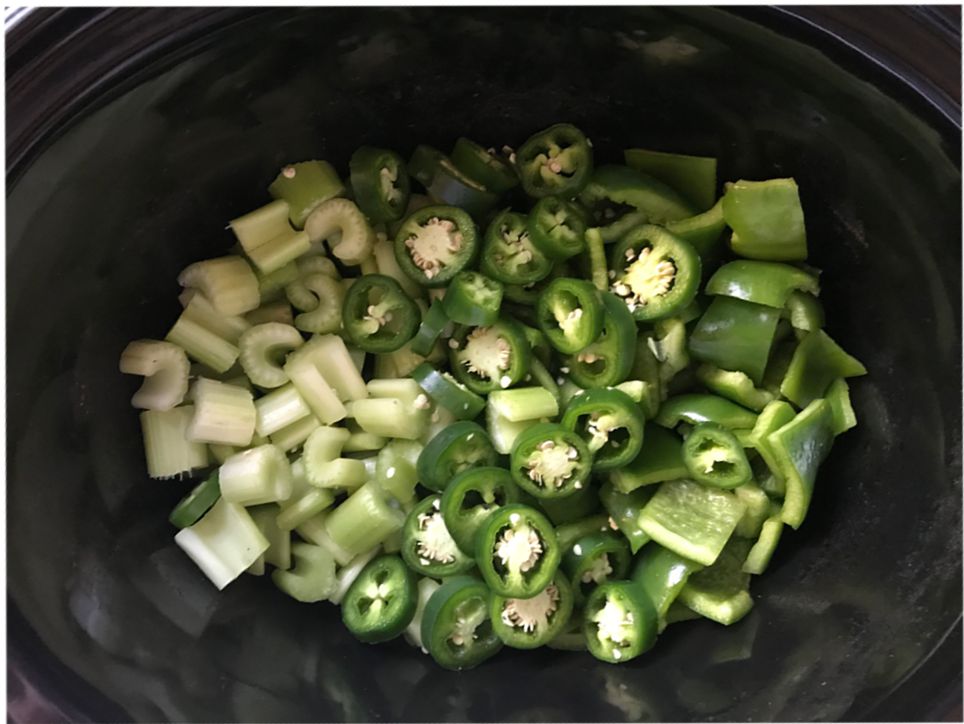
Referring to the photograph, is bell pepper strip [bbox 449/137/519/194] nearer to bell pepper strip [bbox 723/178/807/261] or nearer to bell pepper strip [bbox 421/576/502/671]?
bell pepper strip [bbox 723/178/807/261]

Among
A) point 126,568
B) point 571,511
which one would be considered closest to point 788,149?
point 571,511

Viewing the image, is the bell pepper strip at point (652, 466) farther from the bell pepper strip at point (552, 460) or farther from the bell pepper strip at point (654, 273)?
the bell pepper strip at point (654, 273)

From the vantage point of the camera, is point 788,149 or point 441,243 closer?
point 788,149

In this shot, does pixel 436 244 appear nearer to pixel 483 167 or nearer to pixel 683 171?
pixel 483 167

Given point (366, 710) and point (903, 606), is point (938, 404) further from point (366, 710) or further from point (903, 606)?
point (366, 710)

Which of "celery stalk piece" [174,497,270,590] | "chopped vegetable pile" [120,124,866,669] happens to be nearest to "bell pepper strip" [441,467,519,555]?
"chopped vegetable pile" [120,124,866,669]
